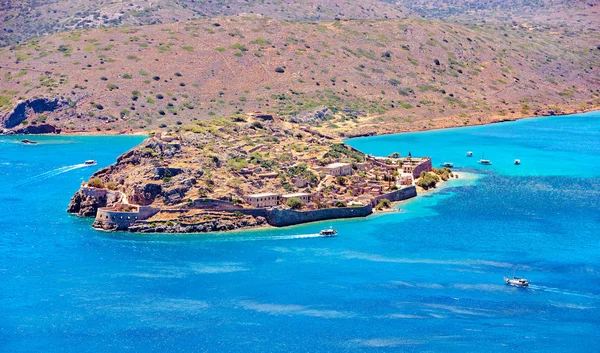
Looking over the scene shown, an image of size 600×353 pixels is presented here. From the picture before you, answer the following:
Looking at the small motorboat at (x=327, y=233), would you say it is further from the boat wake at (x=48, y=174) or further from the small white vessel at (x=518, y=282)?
the boat wake at (x=48, y=174)

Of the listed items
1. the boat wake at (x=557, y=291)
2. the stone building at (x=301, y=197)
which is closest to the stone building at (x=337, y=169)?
the stone building at (x=301, y=197)

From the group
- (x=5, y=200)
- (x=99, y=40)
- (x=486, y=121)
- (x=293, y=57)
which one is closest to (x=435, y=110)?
(x=486, y=121)

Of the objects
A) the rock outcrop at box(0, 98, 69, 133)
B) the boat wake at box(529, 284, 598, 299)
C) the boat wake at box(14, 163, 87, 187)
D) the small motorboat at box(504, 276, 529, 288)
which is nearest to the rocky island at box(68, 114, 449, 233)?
the boat wake at box(14, 163, 87, 187)

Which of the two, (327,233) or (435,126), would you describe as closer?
(327,233)

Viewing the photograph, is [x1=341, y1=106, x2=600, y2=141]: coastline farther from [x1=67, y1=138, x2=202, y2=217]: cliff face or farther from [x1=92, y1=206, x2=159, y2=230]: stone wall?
[x1=92, y1=206, x2=159, y2=230]: stone wall

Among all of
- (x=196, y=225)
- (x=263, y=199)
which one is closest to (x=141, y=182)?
(x=196, y=225)

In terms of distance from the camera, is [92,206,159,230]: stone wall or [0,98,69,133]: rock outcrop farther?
[0,98,69,133]: rock outcrop

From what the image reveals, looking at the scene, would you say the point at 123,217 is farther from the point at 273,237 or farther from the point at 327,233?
the point at 327,233
